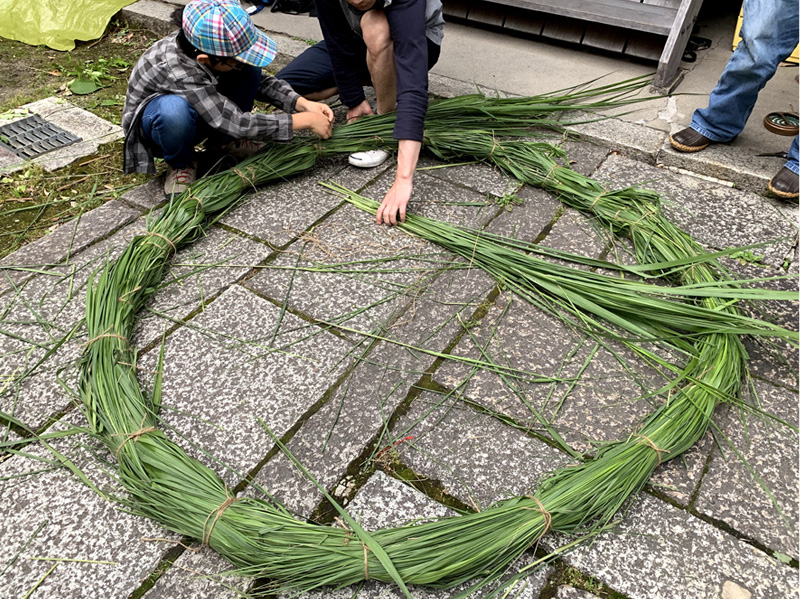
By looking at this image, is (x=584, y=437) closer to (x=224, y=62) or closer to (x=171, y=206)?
(x=171, y=206)

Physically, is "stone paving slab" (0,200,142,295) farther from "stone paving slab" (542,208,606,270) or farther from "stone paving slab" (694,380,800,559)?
"stone paving slab" (694,380,800,559)

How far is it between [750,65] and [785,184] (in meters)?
0.46

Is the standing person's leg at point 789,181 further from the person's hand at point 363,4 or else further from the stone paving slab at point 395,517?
the stone paving slab at point 395,517

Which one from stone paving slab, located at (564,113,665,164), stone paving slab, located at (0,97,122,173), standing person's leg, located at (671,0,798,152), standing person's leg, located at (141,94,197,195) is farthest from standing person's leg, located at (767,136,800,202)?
stone paving slab, located at (0,97,122,173)

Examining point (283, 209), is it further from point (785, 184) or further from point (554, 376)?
point (785, 184)

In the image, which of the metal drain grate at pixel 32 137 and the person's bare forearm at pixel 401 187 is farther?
the metal drain grate at pixel 32 137

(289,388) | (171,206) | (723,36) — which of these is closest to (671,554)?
(289,388)

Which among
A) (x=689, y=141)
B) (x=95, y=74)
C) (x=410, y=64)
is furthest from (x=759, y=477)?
(x=95, y=74)

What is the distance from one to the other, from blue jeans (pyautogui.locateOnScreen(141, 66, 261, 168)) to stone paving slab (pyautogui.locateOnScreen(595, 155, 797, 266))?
148cm

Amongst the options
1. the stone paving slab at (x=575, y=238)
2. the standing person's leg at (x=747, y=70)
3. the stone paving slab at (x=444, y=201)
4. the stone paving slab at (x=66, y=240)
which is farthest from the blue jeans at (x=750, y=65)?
the stone paving slab at (x=66, y=240)

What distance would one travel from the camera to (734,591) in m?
1.24

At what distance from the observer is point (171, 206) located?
2.11m

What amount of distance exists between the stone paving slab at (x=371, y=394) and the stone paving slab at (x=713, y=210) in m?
0.87

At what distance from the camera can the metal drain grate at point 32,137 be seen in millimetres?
2594
